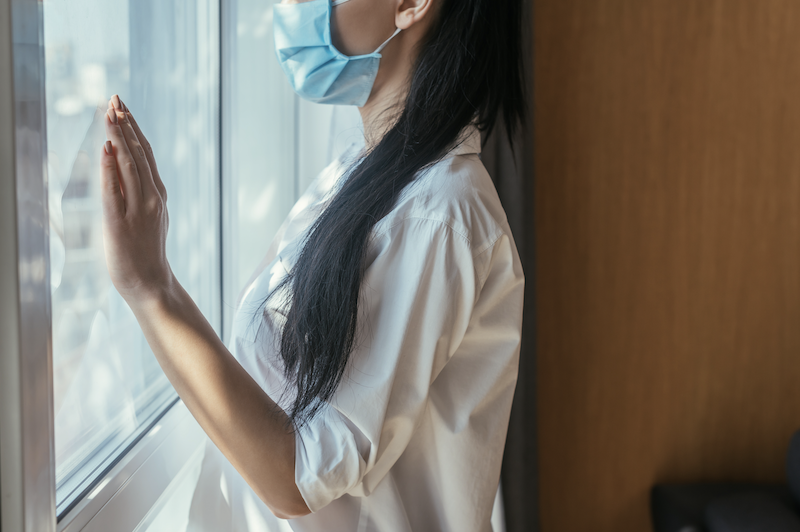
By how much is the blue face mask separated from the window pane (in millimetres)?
188

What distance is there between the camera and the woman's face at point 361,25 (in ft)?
2.32

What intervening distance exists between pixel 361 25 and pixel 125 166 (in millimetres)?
393

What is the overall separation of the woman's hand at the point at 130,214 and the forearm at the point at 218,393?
2 centimetres

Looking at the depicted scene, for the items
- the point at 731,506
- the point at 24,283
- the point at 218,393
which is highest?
the point at 24,283

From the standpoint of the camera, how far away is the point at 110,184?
1.51 ft

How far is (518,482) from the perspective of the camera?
4.44 feet

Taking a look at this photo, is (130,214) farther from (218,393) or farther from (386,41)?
(386,41)

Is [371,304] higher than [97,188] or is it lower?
lower

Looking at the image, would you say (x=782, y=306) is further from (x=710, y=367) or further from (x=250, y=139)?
(x=250, y=139)

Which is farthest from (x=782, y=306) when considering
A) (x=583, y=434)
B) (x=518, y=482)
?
(x=518, y=482)

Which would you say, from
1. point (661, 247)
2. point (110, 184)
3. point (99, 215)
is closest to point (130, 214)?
point (110, 184)

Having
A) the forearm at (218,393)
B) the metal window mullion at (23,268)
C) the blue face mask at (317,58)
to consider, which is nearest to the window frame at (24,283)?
the metal window mullion at (23,268)

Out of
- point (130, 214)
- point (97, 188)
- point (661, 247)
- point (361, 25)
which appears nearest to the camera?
point (130, 214)

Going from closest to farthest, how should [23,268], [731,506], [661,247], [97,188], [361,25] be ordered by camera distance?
[23,268], [97,188], [361,25], [731,506], [661,247]
